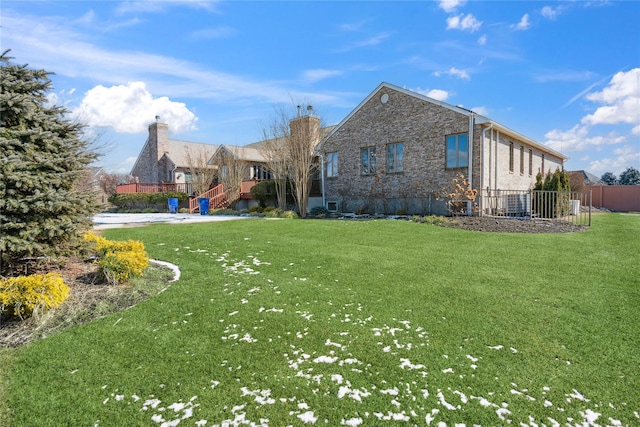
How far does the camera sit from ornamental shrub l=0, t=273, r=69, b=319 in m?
3.92

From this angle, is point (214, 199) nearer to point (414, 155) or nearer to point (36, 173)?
point (414, 155)

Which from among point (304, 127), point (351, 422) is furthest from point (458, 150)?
point (351, 422)

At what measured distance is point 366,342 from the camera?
136 inches

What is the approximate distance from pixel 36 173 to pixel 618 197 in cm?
3329

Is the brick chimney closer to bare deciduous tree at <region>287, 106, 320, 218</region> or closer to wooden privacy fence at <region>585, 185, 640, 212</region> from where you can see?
bare deciduous tree at <region>287, 106, 320, 218</region>

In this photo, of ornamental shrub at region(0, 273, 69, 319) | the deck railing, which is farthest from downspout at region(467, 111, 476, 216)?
the deck railing

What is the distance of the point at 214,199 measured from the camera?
23.6m

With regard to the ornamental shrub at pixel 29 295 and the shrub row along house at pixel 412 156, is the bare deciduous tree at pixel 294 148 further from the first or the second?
the ornamental shrub at pixel 29 295

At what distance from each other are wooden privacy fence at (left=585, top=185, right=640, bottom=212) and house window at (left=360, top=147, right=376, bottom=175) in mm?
18376

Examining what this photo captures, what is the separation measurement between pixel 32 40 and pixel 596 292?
35.0 feet

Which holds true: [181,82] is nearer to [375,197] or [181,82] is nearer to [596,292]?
[375,197]

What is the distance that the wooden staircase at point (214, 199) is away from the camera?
23.0 m

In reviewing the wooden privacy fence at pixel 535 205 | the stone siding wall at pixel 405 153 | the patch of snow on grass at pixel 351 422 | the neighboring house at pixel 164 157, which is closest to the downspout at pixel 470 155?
the stone siding wall at pixel 405 153

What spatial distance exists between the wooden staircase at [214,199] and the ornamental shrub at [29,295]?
761 inches
